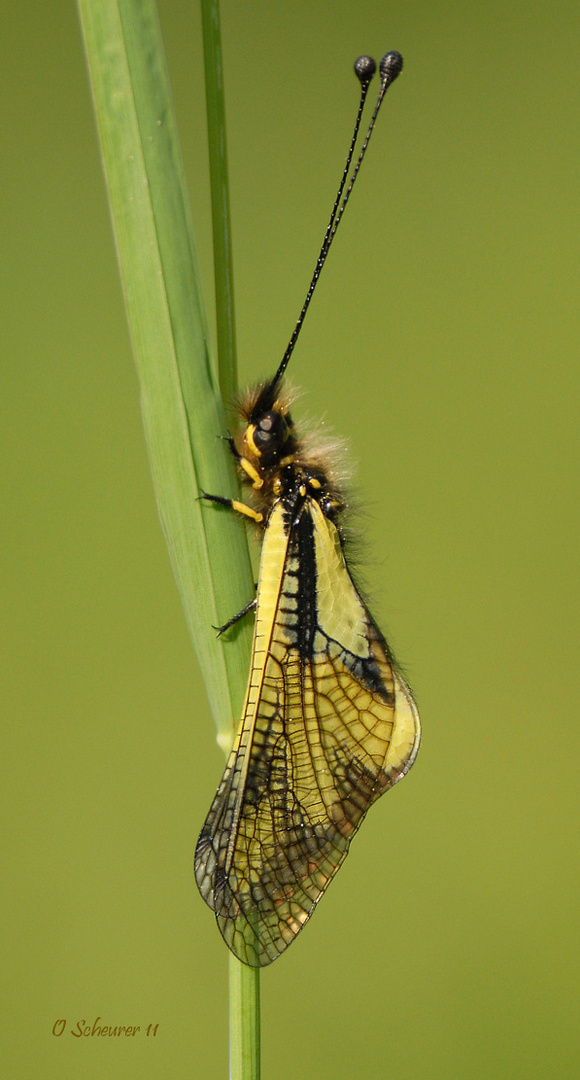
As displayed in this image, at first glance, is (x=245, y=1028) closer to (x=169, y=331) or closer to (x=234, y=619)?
(x=234, y=619)

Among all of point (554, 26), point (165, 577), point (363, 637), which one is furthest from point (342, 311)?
point (363, 637)

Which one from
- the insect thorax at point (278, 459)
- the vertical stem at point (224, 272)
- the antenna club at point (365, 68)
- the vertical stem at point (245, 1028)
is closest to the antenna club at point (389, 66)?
the antenna club at point (365, 68)

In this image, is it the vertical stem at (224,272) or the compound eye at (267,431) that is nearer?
the vertical stem at (224,272)

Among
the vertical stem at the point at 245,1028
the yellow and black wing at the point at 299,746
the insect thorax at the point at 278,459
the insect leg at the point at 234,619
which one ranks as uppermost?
the insect thorax at the point at 278,459

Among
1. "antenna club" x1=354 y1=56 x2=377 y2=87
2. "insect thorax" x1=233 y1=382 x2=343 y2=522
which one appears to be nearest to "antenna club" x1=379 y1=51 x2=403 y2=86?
"antenna club" x1=354 y1=56 x2=377 y2=87

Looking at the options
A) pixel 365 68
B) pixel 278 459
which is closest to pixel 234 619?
pixel 278 459

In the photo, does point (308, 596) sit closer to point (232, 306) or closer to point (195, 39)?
point (232, 306)

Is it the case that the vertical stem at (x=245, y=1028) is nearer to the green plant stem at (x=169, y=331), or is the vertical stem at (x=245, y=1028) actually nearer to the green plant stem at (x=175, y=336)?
the green plant stem at (x=175, y=336)

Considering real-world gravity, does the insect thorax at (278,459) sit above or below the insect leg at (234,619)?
above
